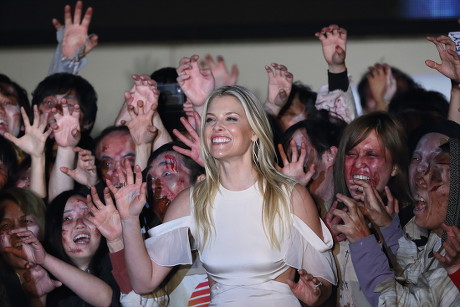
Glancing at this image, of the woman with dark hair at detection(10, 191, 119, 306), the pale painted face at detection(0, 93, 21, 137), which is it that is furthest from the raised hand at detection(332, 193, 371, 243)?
the pale painted face at detection(0, 93, 21, 137)

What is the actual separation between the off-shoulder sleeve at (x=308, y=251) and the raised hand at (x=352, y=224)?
0.10 m

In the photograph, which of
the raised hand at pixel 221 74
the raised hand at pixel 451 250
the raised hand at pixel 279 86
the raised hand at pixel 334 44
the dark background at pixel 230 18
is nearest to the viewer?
the raised hand at pixel 451 250

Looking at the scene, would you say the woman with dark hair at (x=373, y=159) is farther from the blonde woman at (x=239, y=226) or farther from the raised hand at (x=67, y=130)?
the raised hand at (x=67, y=130)

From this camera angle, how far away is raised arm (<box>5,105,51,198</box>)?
457 centimetres

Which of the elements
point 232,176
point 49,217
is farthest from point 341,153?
point 49,217

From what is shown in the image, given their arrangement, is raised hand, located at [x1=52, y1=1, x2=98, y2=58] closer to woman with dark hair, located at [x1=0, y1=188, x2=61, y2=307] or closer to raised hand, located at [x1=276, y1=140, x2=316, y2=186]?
woman with dark hair, located at [x1=0, y1=188, x2=61, y2=307]

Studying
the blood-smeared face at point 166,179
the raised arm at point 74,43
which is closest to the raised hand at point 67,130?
the blood-smeared face at point 166,179

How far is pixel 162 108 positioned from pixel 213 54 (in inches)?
52.8

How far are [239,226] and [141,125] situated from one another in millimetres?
1130

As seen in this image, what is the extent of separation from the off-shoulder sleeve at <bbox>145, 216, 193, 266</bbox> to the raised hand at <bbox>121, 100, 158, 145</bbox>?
2.86ft

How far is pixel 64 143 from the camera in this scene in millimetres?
4656

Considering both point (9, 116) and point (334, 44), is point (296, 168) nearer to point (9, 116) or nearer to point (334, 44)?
point (334, 44)

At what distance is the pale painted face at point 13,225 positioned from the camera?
14.0 feet

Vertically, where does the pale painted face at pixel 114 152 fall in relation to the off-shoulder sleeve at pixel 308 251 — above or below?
above
